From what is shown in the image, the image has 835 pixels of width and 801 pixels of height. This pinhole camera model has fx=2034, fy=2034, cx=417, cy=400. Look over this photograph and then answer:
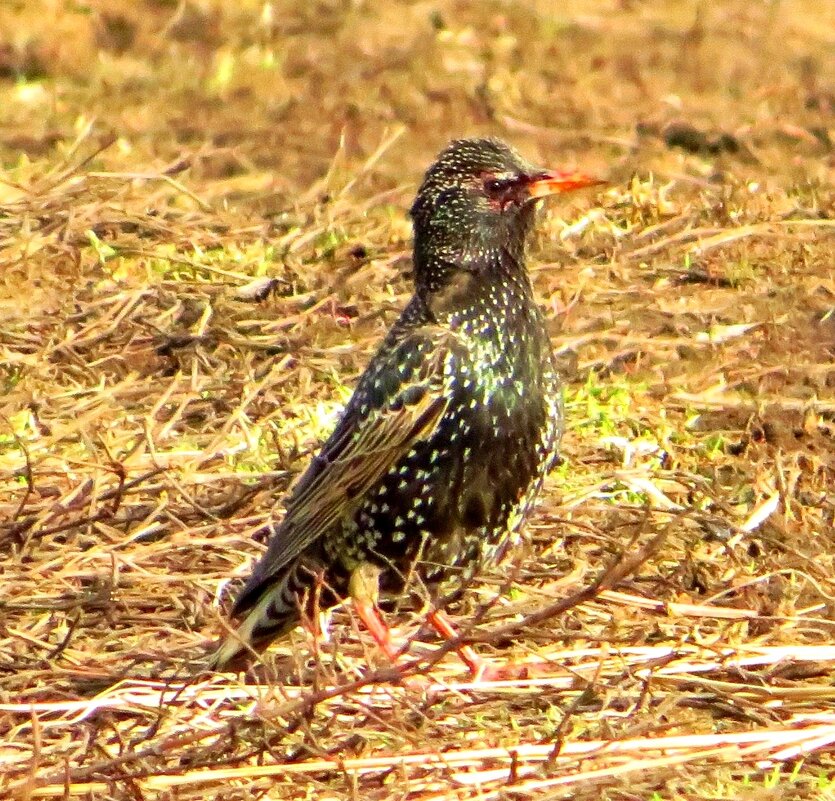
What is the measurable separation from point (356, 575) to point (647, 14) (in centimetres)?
675

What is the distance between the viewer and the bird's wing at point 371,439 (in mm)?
5184

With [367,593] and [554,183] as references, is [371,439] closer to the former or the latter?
[367,593]

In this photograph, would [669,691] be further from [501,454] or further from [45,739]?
[45,739]

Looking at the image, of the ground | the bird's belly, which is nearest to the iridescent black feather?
the bird's belly

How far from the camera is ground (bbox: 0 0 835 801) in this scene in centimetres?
422

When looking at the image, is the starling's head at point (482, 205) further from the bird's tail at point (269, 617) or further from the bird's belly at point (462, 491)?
the bird's tail at point (269, 617)

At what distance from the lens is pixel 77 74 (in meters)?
10.6

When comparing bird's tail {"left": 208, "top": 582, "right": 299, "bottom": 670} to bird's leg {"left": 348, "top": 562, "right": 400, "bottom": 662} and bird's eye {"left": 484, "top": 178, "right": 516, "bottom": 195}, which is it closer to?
bird's leg {"left": 348, "top": 562, "right": 400, "bottom": 662}

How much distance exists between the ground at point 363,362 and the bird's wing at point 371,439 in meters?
0.29

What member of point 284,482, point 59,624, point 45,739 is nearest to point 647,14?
point 284,482

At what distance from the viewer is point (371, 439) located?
5.31 m

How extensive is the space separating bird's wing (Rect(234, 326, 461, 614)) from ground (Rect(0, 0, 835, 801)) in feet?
0.97

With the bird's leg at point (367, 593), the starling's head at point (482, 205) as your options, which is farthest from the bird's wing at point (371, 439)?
the starling's head at point (482, 205)

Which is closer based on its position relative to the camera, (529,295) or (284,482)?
(529,295)
